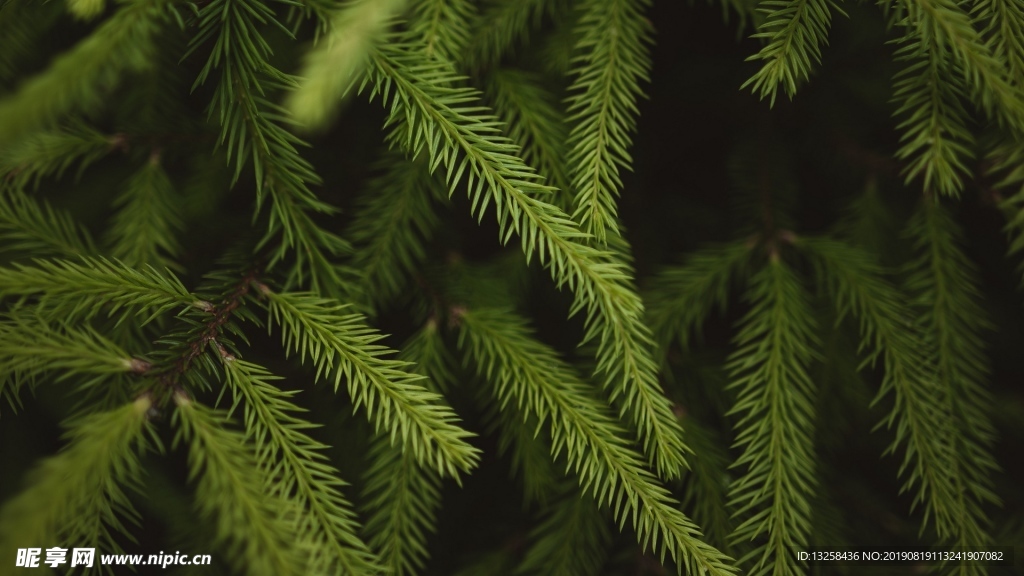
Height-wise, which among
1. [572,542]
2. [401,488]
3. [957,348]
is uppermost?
[957,348]

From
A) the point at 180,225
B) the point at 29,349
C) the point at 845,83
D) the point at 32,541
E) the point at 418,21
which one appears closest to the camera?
the point at 32,541

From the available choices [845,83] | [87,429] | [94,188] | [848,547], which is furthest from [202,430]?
[845,83]

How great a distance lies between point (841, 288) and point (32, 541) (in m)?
0.84

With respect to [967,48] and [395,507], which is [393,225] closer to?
[395,507]

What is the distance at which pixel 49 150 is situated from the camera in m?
0.69

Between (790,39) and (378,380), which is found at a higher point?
(790,39)

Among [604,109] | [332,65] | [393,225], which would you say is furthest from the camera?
[393,225]

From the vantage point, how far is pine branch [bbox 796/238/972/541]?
643 mm

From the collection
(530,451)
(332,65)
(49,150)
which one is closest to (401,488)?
(530,451)

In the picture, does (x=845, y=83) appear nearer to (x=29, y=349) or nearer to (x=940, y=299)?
(x=940, y=299)

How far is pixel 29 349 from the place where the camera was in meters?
0.47

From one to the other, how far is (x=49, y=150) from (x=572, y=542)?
2.57 feet

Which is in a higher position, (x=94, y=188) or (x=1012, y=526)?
(x=94, y=188)

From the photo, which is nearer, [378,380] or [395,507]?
[378,380]
